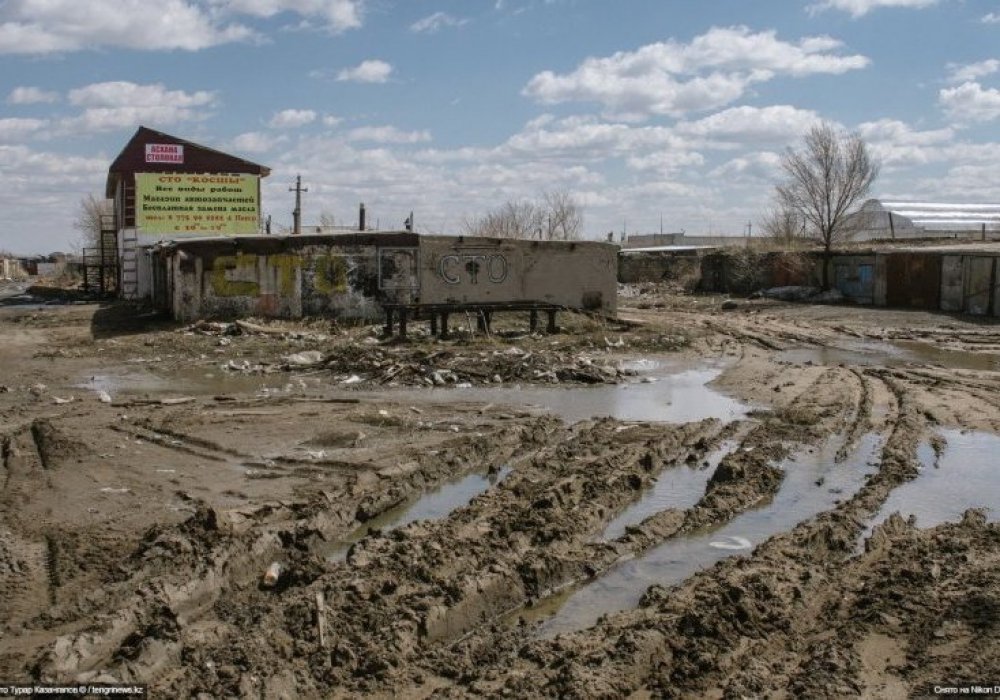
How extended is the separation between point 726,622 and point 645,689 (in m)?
0.96

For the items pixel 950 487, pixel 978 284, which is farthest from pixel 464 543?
pixel 978 284

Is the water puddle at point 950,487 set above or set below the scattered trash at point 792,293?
below

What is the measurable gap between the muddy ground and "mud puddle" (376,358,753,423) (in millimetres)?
200

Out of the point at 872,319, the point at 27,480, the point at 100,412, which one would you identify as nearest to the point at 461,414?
the point at 100,412

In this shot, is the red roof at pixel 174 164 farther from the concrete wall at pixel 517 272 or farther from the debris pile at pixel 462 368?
the debris pile at pixel 462 368

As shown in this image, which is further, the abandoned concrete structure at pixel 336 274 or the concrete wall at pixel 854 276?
the concrete wall at pixel 854 276

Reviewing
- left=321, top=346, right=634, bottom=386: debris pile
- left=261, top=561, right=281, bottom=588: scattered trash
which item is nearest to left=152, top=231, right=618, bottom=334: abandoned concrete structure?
left=321, top=346, right=634, bottom=386: debris pile

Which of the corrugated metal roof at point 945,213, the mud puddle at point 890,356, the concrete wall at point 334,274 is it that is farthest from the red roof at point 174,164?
the corrugated metal roof at point 945,213

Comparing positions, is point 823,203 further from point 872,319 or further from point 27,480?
point 27,480

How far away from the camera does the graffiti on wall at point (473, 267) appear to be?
25.3 metres

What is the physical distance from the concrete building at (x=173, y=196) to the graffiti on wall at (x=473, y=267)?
14083 millimetres

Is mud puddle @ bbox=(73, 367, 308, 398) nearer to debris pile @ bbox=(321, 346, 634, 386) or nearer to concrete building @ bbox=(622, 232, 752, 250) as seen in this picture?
debris pile @ bbox=(321, 346, 634, 386)

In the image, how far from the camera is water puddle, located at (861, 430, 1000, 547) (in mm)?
8383

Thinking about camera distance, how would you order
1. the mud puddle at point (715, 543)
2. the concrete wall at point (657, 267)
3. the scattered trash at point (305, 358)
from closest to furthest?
the mud puddle at point (715, 543), the scattered trash at point (305, 358), the concrete wall at point (657, 267)
